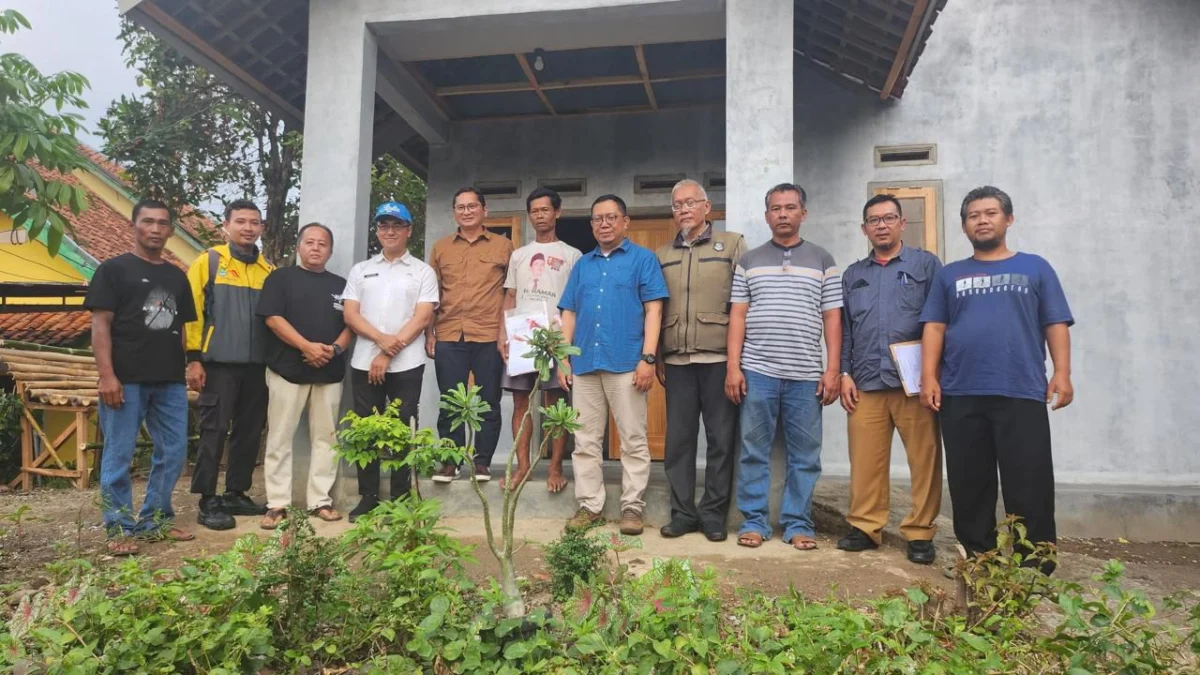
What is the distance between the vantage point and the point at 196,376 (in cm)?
451

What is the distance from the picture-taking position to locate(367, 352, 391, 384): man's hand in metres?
4.51

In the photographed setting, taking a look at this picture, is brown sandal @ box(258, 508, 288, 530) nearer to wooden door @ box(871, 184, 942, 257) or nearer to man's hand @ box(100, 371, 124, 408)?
man's hand @ box(100, 371, 124, 408)

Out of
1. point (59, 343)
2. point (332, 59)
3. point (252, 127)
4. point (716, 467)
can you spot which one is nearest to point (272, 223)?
point (252, 127)

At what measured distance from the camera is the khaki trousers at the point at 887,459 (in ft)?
12.5

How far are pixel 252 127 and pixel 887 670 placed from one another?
9266mm

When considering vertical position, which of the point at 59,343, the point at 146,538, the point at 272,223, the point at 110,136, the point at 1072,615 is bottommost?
the point at 146,538

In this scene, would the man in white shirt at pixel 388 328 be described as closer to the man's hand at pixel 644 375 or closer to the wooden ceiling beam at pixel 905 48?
the man's hand at pixel 644 375

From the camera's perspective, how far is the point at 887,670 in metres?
2.02

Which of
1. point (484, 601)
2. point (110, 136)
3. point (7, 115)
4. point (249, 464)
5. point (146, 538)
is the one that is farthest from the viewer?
point (110, 136)

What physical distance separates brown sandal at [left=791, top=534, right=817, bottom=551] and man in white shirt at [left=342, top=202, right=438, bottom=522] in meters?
2.23

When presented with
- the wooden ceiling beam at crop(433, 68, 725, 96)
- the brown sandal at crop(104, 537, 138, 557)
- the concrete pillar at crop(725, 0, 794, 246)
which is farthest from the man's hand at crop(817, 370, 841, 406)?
the brown sandal at crop(104, 537, 138, 557)

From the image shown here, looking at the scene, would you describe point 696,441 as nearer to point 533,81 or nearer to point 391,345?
point 391,345

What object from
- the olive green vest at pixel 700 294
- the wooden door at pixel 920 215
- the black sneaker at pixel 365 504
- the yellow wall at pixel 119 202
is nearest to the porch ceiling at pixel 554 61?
the wooden door at pixel 920 215

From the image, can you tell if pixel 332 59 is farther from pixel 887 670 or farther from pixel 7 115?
pixel 887 670
